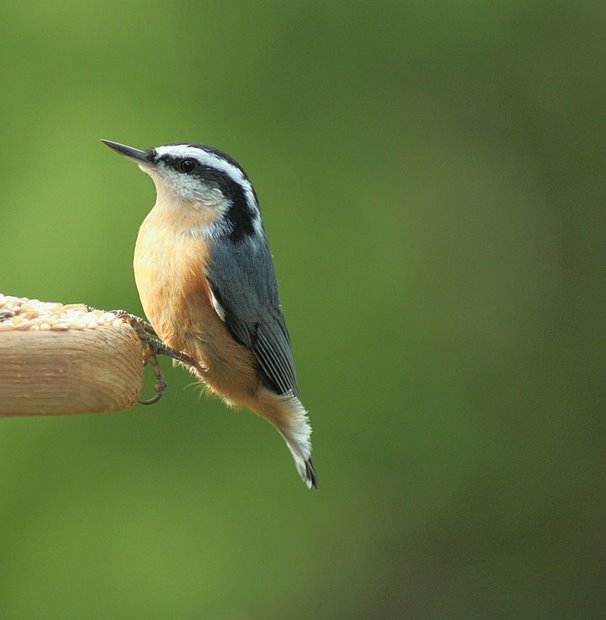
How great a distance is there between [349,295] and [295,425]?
52.4 inches

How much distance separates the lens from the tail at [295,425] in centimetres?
381

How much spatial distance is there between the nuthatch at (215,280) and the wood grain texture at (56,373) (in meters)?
1.17

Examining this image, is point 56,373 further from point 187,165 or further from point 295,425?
point 295,425

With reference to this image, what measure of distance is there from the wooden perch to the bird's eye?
1.41m

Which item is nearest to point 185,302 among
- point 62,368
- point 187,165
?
point 187,165

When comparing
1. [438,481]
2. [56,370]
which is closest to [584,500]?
[438,481]

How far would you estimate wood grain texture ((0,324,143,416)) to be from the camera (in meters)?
2.20

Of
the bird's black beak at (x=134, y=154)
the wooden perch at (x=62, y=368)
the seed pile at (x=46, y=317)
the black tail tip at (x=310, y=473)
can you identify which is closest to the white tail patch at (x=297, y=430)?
the black tail tip at (x=310, y=473)

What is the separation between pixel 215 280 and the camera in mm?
3568

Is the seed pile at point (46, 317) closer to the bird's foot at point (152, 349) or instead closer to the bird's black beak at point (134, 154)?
the bird's foot at point (152, 349)

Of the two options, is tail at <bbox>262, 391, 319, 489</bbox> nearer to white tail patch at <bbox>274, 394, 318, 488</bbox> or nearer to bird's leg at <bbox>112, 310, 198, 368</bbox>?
white tail patch at <bbox>274, 394, 318, 488</bbox>

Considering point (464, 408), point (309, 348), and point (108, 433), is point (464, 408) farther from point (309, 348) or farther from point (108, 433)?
point (108, 433)

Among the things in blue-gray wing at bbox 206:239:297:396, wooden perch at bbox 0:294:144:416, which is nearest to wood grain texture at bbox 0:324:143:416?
wooden perch at bbox 0:294:144:416

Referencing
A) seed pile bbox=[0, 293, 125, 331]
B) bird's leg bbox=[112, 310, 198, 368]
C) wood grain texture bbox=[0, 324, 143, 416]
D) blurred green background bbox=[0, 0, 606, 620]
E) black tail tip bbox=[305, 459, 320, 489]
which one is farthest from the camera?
blurred green background bbox=[0, 0, 606, 620]
